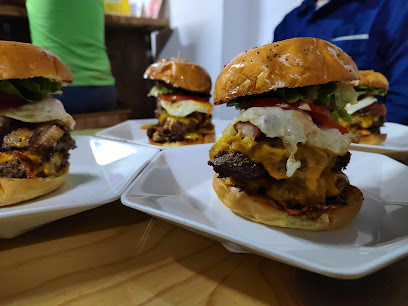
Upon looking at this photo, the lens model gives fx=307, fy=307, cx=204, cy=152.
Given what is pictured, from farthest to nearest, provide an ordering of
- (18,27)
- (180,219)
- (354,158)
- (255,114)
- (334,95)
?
(18,27) → (354,158) → (334,95) → (255,114) → (180,219)

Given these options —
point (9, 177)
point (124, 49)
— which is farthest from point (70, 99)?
point (9, 177)

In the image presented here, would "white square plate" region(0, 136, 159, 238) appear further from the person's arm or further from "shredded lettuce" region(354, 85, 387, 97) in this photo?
the person's arm

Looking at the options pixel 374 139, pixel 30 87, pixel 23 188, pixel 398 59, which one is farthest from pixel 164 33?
pixel 23 188

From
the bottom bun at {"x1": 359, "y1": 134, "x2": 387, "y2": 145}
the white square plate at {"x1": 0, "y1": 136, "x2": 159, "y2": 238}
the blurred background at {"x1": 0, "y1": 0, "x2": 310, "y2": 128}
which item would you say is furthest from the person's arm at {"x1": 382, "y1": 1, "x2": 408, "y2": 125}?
the white square plate at {"x1": 0, "y1": 136, "x2": 159, "y2": 238}

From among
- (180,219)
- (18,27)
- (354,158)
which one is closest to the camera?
(180,219)

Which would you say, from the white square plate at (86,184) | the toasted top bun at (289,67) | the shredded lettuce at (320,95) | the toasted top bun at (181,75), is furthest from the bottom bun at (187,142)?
the toasted top bun at (289,67)

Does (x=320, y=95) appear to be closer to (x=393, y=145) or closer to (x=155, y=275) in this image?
(x=155, y=275)

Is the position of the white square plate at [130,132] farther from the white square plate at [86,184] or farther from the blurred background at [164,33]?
the blurred background at [164,33]

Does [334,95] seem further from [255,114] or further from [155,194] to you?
[155,194]
